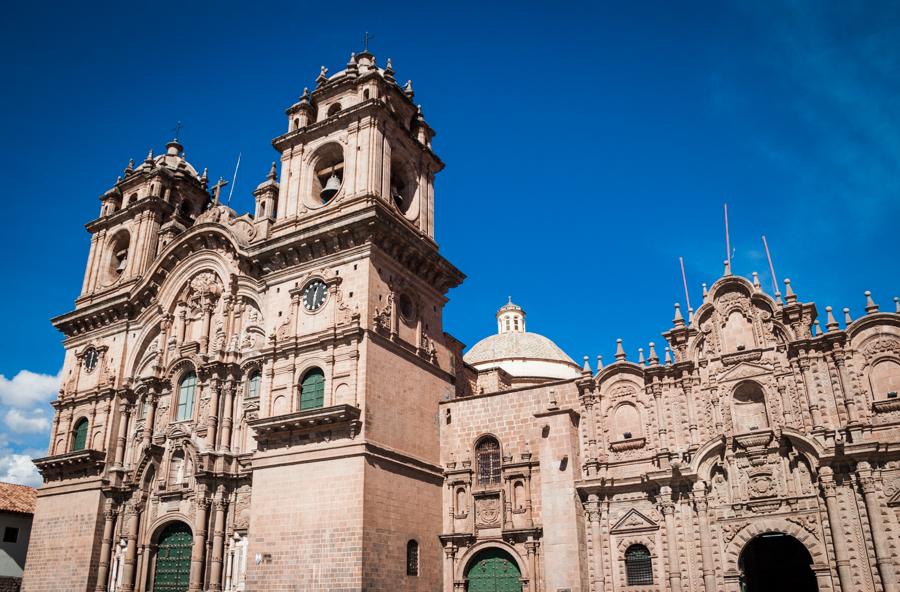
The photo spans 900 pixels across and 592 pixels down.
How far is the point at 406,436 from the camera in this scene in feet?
88.4

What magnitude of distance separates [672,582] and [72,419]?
89.7 ft

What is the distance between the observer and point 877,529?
2117 centimetres

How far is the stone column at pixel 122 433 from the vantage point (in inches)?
1280

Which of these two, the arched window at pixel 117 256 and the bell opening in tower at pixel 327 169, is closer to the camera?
the bell opening in tower at pixel 327 169

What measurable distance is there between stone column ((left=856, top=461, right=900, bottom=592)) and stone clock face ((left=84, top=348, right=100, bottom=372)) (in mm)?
31798

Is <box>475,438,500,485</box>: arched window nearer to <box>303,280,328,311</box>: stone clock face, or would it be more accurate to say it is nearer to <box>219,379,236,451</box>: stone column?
<box>303,280,328,311</box>: stone clock face

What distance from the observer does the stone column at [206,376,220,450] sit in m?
29.2

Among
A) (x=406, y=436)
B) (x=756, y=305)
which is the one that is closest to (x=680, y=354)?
(x=756, y=305)

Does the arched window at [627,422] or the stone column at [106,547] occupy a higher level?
the arched window at [627,422]

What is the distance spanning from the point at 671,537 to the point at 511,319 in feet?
100.0

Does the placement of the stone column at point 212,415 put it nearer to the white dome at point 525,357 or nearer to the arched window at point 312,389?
the arched window at point 312,389

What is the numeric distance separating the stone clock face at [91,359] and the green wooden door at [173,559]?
10431 millimetres

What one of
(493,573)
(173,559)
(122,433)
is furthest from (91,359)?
(493,573)

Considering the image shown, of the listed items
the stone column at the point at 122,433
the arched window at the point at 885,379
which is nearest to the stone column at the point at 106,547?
the stone column at the point at 122,433
